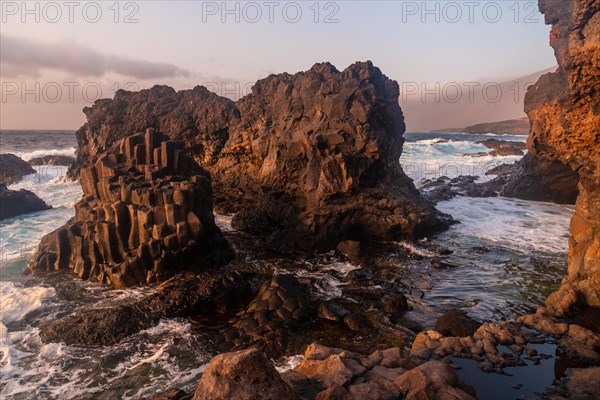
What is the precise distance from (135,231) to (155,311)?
4.64 m

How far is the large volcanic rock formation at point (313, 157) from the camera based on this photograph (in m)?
19.4

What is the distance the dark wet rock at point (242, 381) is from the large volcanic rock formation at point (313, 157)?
43.2ft

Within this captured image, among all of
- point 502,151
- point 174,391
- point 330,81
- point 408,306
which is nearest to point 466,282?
point 408,306

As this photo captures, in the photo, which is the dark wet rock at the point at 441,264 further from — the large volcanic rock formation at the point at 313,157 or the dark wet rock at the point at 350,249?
the dark wet rock at the point at 350,249

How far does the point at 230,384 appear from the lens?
210 inches

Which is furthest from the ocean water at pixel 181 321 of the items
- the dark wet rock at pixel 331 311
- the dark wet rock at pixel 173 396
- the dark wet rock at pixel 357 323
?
the dark wet rock at pixel 357 323

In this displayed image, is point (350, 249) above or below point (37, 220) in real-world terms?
below

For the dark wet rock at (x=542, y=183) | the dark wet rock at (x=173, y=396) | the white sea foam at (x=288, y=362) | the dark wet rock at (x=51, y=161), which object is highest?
the dark wet rock at (x=51, y=161)

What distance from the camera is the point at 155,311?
1223 centimetres

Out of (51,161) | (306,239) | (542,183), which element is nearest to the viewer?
(306,239)

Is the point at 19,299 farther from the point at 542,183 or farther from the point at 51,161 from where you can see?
the point at 51,161

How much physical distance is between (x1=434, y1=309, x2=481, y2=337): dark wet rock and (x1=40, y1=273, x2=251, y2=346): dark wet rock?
20.8 feet

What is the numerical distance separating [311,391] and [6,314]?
Result: 11.1m

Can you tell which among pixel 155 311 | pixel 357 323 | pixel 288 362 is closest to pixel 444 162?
pixel 357 323
